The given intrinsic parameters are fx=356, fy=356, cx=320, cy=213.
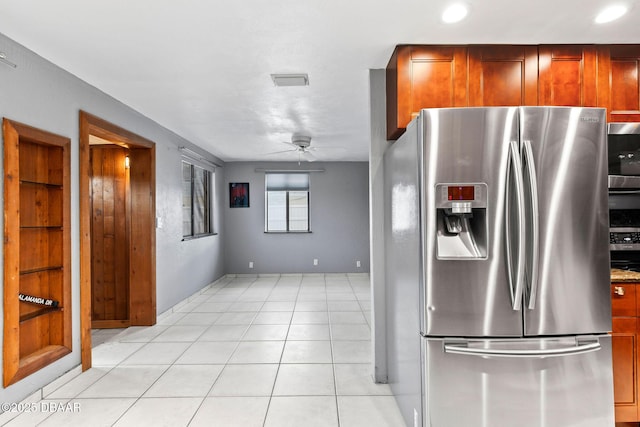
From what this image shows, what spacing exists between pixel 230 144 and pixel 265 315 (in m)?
2.83

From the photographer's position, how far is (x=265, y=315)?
487 cm

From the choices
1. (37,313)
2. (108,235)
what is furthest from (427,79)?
(108,235)

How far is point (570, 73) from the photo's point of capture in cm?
246

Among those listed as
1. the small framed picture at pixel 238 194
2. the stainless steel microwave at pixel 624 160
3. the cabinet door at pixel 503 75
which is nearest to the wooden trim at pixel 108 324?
the small framed picture at pixel 238 194

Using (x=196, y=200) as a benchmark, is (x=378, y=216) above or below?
below

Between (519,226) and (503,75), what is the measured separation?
4.06 feet

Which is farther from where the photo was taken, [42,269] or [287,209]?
[287,209]

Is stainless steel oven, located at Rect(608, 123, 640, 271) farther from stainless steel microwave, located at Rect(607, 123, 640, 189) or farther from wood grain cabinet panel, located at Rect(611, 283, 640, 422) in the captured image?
wood grain cabinet panel, located at Rect(611, 283, 640, 422)

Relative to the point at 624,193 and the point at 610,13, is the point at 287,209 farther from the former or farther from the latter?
the point at 610,13

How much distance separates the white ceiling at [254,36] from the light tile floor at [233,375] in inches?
99.5

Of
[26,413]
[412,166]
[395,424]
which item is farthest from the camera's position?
[26,413]

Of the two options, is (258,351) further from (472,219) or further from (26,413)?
(472,219)

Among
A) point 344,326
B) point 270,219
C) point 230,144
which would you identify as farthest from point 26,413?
point 270,219

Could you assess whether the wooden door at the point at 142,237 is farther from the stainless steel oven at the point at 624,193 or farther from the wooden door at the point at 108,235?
the stainless steel oven at the point at 624,193
